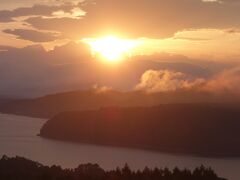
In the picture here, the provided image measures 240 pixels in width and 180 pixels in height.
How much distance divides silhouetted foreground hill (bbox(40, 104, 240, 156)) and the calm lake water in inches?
99.4

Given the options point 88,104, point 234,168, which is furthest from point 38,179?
point 88,104

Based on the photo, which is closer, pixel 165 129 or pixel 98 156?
pixel 98 156

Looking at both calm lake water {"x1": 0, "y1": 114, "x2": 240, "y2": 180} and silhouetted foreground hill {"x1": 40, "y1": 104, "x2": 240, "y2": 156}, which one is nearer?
calm lake water {"x1": 0, "y1": 114, "x2": 240, "y2": 180}

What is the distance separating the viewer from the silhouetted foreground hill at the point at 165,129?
48875 mm

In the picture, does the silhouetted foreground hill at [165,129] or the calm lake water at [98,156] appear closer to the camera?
the calm lake water at [98,156]

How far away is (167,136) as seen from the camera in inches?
1996

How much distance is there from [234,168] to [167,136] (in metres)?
11.8

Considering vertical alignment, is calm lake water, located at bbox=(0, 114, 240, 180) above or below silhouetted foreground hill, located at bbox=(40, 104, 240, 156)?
below

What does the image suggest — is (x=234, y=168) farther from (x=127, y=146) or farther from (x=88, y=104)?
(x=88, y=104)

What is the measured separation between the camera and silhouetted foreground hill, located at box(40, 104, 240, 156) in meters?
48.9

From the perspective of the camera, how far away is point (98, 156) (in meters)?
43.8

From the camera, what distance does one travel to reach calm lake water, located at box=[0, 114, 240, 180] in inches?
1560

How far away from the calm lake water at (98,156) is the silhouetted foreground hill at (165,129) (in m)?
2.52

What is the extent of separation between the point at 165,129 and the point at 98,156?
10.1 meters
